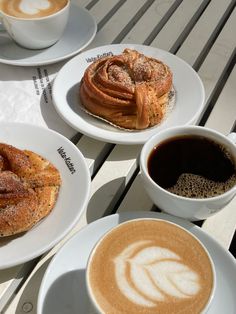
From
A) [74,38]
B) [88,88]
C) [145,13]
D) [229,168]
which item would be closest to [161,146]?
[229,168]

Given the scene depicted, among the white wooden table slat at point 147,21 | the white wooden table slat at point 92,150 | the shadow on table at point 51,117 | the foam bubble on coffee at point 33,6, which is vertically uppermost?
the white wooden table slat at point 147,21

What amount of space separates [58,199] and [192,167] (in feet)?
0.74

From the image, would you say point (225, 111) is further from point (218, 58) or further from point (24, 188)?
point (24, 188)

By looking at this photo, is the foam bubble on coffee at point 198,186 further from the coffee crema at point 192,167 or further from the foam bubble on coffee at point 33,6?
the foam bubble on coffee at point 33,6

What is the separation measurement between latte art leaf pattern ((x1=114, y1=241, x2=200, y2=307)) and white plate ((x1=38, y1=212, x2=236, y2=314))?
0.22 feet

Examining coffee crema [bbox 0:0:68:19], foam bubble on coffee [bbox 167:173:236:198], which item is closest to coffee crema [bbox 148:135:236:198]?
foam bubble on coffee [bbox 167:173:236:198]

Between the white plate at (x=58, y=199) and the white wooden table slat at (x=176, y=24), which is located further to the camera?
the white wooden table slat at (x=176, y=24)

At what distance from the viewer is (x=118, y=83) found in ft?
2.89

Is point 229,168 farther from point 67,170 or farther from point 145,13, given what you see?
point 145,13

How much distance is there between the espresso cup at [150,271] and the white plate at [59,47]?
556 mm

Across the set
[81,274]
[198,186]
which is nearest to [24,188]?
[81,274]

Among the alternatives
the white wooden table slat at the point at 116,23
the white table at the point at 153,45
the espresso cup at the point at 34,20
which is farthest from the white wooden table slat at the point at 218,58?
the espresso cup at the point at 34,20

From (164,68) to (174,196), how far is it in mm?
362

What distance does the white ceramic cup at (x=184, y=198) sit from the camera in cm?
66
